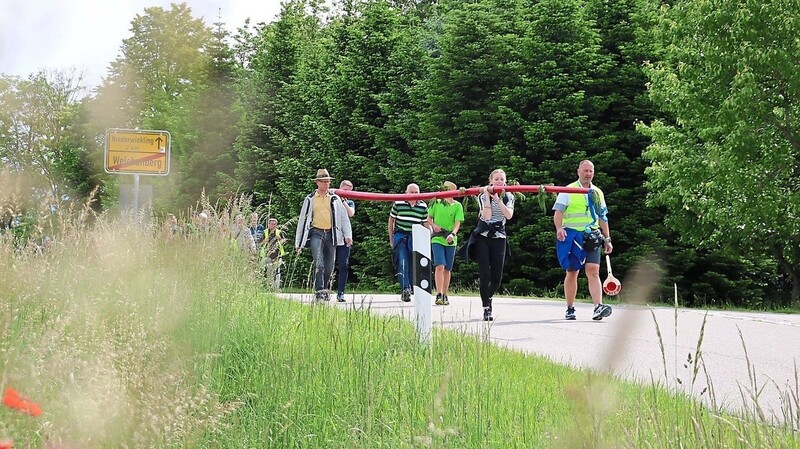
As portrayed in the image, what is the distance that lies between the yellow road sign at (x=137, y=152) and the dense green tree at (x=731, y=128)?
13011mm

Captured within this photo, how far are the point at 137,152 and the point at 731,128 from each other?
14.2 m

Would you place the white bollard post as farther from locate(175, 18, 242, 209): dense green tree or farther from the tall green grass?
locate(175, 18, 242, 209): dense green tree

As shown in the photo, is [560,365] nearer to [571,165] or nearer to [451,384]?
[451,384]

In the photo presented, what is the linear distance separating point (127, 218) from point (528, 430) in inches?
226

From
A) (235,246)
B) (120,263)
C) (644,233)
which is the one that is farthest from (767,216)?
(120,263)

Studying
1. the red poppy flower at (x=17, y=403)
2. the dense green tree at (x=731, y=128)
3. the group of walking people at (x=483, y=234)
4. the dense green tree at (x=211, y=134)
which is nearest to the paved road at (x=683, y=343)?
the group of walking people at (x=483, y=234)

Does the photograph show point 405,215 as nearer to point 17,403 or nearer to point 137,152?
point 137,152

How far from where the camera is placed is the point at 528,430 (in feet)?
15.8

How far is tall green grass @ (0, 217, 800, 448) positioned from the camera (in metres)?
3.30

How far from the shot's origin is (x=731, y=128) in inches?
966

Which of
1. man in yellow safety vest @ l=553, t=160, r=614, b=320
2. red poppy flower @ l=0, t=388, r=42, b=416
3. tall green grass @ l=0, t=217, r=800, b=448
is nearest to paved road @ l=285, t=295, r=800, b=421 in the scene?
tall green grass @ l=0, t=217, r=800, b=448

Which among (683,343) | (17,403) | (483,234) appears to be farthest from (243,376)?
(483,234)

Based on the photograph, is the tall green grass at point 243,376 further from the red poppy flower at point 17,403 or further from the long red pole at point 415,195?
the long red pole at point 415,195

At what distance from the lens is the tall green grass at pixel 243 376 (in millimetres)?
3301
